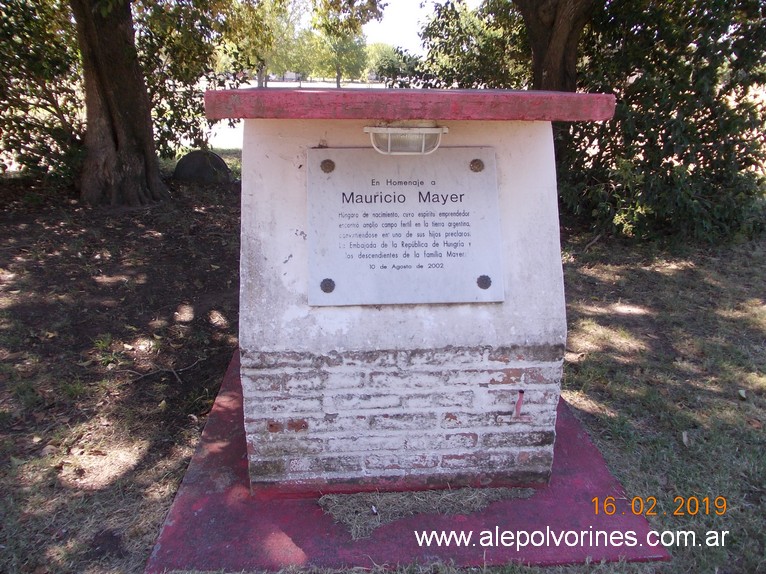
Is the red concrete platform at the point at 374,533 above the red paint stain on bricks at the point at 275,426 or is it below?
below

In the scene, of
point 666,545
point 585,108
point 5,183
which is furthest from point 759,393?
point 5,183

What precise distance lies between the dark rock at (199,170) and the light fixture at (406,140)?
6156 mm

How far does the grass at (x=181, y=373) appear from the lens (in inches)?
98.7

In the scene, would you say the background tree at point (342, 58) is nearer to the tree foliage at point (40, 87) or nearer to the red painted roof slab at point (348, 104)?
the tree foliage at point (40, 87)

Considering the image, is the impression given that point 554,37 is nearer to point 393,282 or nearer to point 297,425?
point 393,282

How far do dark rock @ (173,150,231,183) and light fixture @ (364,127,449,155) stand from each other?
242 inches

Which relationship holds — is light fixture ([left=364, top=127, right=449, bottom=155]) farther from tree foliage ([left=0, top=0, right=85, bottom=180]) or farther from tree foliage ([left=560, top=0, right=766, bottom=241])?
tree foliage ([left=0, top=0, right=85, bottom=180])

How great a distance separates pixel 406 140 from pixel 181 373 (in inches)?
95.4

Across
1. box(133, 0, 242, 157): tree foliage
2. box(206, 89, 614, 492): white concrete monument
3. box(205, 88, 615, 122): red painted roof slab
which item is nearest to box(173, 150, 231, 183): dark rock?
box(133, 0, 242, 157): tree foliage

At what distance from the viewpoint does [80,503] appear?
2.59m

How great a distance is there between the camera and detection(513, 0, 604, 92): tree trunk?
5.89 m

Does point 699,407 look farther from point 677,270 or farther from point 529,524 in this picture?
point 677,270
